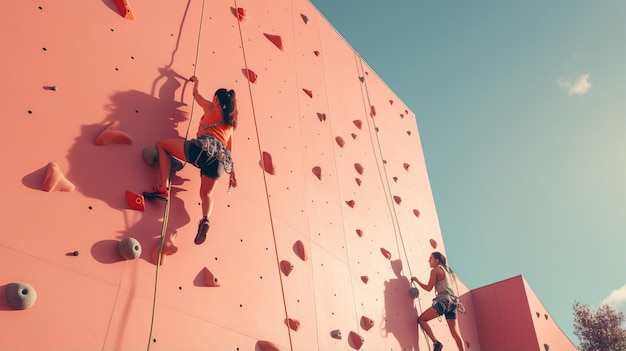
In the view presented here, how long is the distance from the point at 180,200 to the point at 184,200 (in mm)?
21

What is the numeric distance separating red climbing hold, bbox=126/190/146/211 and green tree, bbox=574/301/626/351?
7.90 meters

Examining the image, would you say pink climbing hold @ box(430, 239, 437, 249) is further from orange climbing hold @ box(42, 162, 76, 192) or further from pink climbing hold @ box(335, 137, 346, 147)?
orange climbing hold @ box(42, 162, 76, 192)

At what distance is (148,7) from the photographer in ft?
7.91

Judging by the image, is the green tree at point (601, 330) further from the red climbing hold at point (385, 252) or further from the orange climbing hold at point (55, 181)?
the orange climbing hold at point (55, 181)

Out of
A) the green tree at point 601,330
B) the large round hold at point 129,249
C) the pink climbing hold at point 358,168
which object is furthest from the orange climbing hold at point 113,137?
the green tree at point 601,330

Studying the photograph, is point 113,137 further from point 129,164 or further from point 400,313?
point 400,313

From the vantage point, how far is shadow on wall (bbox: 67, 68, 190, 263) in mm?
1755

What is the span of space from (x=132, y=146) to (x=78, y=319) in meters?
0.75

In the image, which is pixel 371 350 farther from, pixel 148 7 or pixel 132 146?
pixel 148 7

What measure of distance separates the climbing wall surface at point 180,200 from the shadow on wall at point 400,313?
0.02m

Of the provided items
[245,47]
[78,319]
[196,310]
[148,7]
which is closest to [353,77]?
[245,47]

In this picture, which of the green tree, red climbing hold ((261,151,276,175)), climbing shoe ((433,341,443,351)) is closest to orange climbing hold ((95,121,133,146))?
red climbing hold ((261,151,276,175))

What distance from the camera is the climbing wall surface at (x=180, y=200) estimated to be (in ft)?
5.17

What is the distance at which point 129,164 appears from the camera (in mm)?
1938
